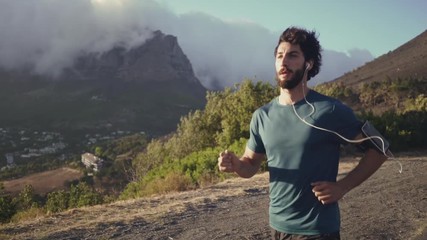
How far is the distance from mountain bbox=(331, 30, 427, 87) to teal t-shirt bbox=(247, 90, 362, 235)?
58.7m

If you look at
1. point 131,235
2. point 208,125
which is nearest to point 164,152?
point 208,125

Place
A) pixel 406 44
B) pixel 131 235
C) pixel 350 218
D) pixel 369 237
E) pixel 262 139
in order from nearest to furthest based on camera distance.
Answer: pixel 262 139 < pixel 369 237 < pixel 131 235 < pixel 350 218 < pixel 406 44

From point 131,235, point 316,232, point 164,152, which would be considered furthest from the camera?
point 164,152

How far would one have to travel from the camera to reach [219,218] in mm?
8516

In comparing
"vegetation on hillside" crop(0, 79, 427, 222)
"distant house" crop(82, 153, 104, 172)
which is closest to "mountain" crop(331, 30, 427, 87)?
"vegetation on hillside" crop(0, 79, 427, 222)

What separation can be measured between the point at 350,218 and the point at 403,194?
9.28 feet

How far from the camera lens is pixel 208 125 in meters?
28.4

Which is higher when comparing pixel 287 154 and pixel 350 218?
pixel 287 154

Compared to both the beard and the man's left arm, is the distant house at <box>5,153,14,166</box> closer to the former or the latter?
the beard

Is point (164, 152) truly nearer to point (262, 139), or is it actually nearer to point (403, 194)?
point (403, 194)

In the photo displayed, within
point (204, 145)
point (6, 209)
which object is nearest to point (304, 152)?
point (6, 209)

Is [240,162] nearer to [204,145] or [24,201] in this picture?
[24,201]

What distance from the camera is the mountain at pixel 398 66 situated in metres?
61.1

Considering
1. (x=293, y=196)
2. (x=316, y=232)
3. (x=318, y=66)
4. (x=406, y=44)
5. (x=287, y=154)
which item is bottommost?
(x=316, y=232)
